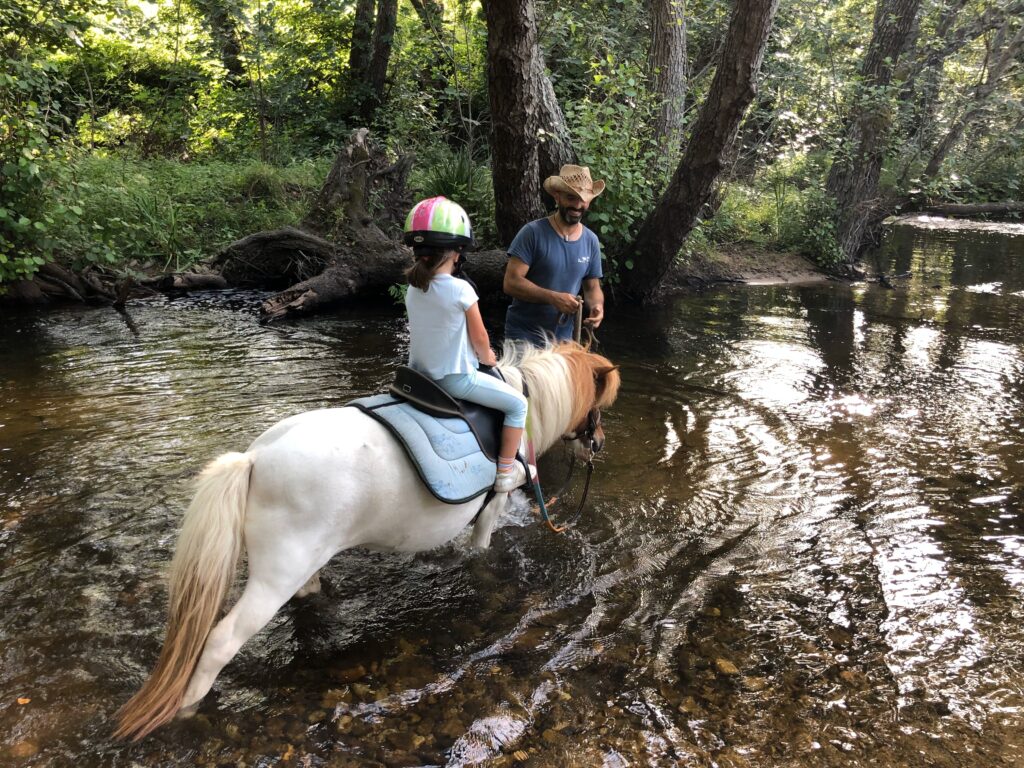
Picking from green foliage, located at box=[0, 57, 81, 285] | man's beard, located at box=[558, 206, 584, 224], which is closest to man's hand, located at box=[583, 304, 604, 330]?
man's beard, located at box=[558, 206, 584, 224]

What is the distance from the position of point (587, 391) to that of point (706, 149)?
6.09 metres

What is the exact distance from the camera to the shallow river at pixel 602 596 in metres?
2.59

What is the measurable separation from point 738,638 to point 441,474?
1597mm

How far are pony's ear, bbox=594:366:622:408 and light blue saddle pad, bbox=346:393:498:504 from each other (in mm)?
1062

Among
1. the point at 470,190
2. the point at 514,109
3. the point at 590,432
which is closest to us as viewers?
the point at 590,432

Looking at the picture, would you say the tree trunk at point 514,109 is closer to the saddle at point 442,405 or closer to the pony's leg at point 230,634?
the saddle at point 442,405

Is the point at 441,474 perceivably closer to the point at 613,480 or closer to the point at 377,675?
the point at 377,675

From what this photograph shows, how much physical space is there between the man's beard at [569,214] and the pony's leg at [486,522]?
79.4 inches

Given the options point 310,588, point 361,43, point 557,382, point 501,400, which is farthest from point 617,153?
point 361,43

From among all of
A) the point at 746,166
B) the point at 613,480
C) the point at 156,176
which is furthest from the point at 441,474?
the point at 746,166

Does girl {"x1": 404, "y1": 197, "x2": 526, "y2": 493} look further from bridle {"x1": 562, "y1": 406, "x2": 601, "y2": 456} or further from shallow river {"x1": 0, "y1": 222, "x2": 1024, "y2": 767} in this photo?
shallow river {"x1": 0, "y1": 222, "x2": 1024, "y2": 767}

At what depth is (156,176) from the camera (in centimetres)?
1225

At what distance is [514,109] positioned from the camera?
7.93 meters

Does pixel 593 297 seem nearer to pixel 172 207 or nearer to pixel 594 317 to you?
pixel 594 317
